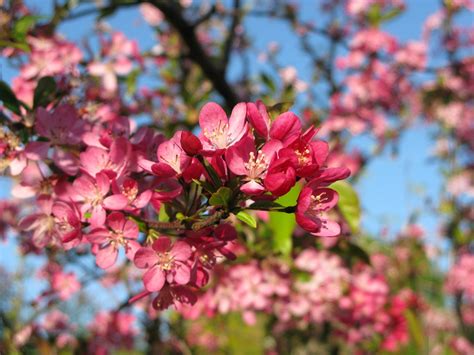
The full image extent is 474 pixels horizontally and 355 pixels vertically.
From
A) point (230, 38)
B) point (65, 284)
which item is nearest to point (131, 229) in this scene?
point (230, 38)

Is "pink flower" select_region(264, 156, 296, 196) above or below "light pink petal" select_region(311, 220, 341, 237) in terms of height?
above

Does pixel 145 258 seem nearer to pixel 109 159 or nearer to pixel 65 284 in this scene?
pixel 109 159

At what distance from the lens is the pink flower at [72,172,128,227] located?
79cm

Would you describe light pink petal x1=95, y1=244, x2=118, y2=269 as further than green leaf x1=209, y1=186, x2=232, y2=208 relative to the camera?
Yes

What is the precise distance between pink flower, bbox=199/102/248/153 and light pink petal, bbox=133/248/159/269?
18 cm

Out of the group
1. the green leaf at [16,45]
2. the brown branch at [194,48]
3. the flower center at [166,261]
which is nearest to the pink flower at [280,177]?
the flower center at [166,261]

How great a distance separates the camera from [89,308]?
18.8ft

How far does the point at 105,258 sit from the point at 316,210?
357mm

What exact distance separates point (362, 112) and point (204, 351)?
3048mm

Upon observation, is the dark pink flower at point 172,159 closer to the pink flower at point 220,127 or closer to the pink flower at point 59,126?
the pink flower at point 220,127

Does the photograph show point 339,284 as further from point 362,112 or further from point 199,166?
point 362,112

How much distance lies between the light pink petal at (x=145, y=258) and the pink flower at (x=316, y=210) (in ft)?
0.74

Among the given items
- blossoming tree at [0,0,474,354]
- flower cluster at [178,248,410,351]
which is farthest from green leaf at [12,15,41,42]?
flower cluster at [178,248,410,351]

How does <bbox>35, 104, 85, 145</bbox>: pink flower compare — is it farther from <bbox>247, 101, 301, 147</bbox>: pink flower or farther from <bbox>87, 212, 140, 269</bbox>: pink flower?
<bbox>247, 101, 301, 147</bbox>: pink flower
